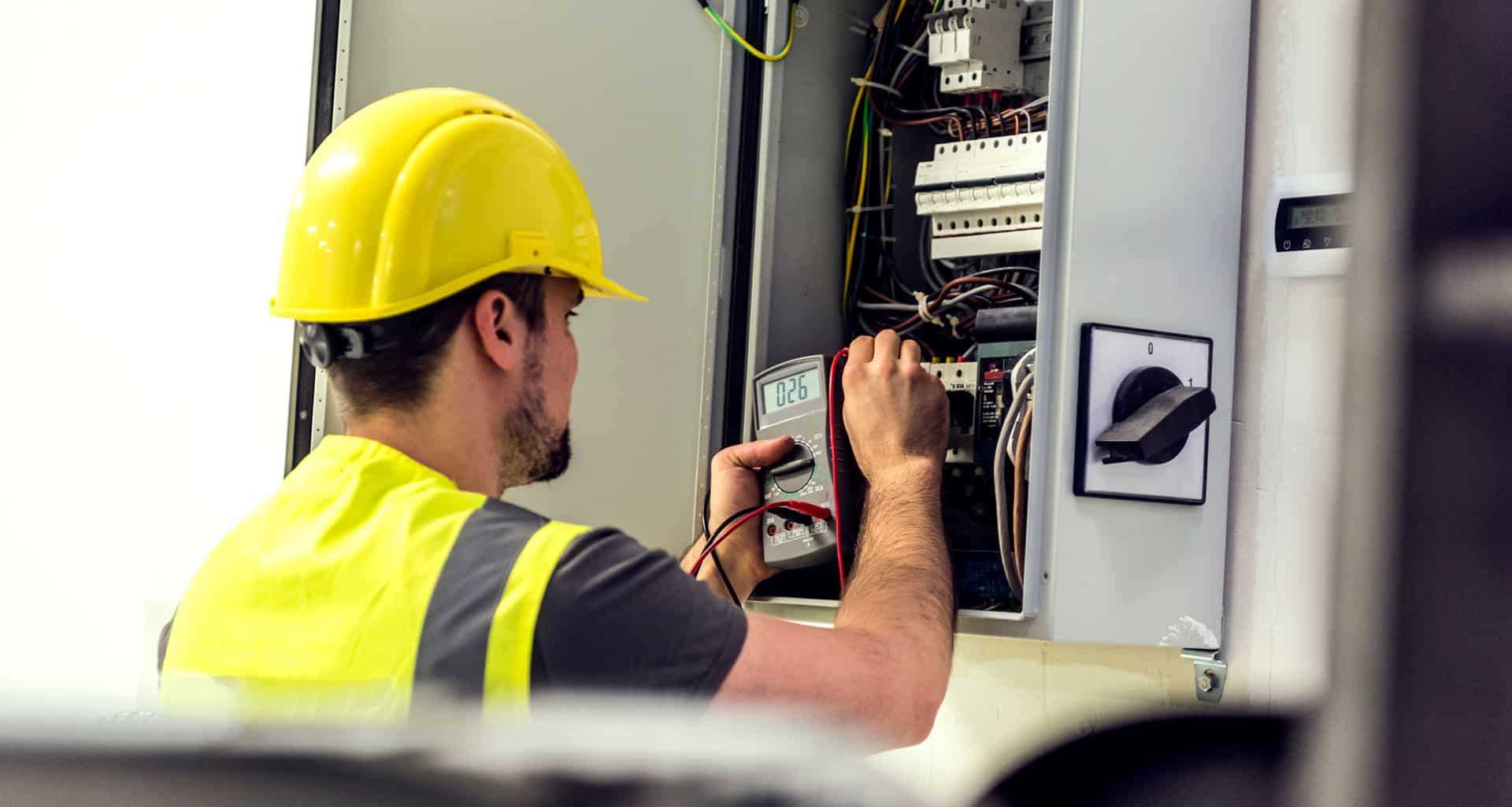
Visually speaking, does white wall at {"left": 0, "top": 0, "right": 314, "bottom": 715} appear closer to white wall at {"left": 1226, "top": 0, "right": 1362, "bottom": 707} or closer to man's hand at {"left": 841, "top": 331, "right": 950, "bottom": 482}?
man's hand at {"left": 841, "top": 331, "right": 950, "bottom": 482}

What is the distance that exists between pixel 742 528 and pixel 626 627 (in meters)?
0.67

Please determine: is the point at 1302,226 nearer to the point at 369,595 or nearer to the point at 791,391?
the point at 791,391

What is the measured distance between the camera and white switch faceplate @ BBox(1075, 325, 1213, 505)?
145 cm

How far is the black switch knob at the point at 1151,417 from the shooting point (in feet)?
4.69

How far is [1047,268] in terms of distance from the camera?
1462 mm

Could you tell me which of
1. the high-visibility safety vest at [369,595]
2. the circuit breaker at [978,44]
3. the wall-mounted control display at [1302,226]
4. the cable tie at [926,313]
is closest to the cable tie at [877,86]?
the circuit breaker at [978,44]

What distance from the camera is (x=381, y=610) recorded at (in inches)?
41.3

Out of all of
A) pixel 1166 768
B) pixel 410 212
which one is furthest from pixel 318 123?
pixel 1166 768

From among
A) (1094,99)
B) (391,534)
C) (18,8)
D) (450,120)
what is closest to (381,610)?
(391,534)

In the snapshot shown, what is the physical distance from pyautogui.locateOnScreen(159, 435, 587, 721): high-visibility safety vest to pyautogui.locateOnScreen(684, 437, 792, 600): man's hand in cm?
62

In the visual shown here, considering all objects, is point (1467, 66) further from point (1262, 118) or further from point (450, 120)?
point (1262, 118)

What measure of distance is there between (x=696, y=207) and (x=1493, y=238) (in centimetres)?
173

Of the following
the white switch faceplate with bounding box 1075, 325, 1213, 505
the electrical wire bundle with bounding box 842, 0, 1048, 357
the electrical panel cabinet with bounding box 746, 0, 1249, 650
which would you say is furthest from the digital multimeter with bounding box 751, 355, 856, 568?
the white switch faceplate with bounding box 1075, 325, 1213, 505

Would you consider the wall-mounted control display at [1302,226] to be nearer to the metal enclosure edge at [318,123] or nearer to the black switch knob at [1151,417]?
the black switch knob at [1151,417]
